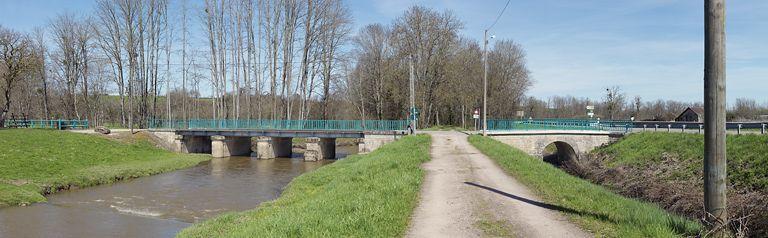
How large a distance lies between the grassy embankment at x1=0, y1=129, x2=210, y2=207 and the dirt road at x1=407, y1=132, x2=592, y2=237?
49.7ft

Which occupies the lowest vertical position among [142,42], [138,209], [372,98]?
[138,209]

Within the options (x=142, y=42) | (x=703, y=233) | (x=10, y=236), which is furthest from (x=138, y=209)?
(x=142, y=42)

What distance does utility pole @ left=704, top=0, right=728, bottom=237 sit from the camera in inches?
235

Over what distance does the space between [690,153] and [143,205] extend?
23941mm

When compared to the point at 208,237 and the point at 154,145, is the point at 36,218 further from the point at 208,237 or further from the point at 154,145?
the point at 154,145

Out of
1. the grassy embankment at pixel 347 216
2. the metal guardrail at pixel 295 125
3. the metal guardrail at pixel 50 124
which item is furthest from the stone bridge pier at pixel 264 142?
the grassy embankment at pixel 347 216

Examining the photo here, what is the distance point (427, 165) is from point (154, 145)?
31.2m

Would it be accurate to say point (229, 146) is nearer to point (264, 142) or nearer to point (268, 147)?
point (264, 142)

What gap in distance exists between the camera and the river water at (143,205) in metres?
13.5

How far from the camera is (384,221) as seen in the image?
7.63 metres

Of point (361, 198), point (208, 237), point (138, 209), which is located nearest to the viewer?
point (361, 198)

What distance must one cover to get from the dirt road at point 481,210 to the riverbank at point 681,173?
8.96 feet

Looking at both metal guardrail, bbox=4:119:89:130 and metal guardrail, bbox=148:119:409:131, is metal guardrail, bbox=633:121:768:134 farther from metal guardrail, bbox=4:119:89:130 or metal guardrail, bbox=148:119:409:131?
metal guardrail, bbox=4:119:89:130

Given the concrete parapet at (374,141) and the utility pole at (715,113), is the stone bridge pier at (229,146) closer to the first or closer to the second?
the concrete parapet at (374,141)
